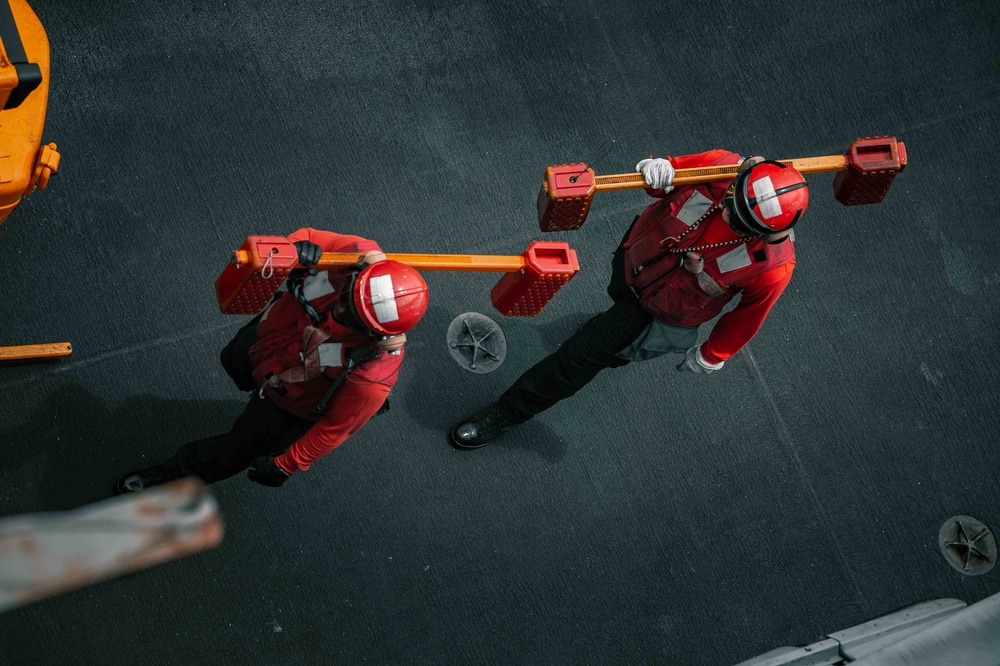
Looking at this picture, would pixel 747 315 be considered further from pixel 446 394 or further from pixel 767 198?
pixel 446 394

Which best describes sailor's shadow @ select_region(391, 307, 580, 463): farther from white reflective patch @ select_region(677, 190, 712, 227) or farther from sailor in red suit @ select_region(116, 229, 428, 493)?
white reflective patch @ select_region(677, 190, 712, 227)

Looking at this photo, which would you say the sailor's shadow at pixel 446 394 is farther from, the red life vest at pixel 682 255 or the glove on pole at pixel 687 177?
the glove on pole at pixel 687 177

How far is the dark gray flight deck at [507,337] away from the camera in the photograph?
432cm

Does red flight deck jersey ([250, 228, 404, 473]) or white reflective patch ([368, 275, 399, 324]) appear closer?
white reflective patch ([368, 275, 399, 324])

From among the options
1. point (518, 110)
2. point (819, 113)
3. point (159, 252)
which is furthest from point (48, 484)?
point (819, 113)

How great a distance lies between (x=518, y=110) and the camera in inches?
203

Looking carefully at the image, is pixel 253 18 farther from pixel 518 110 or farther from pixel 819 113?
pixel 819 113

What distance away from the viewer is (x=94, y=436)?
14.4ft

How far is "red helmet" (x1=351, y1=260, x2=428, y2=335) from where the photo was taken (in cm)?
333

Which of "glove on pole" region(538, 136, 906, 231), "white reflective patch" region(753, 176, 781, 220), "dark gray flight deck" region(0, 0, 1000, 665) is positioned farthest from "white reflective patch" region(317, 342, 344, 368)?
"white reflective patch" region(753, 176, 781, 220)

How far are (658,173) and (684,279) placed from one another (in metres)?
0.43

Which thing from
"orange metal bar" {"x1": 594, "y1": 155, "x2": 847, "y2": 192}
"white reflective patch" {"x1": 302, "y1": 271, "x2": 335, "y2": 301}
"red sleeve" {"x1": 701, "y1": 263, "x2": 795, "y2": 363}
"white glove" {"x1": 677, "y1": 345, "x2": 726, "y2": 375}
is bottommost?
"white reflective patch" {"x1": 302, "y1": 271, "x2": 335, "y2": 301}

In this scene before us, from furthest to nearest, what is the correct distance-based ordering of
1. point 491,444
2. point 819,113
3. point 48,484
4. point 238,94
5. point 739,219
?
point 819,113 < point 238,94 < point 491,444 < point 48,484 < point 739,219

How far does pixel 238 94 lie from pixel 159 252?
869 millimetres
